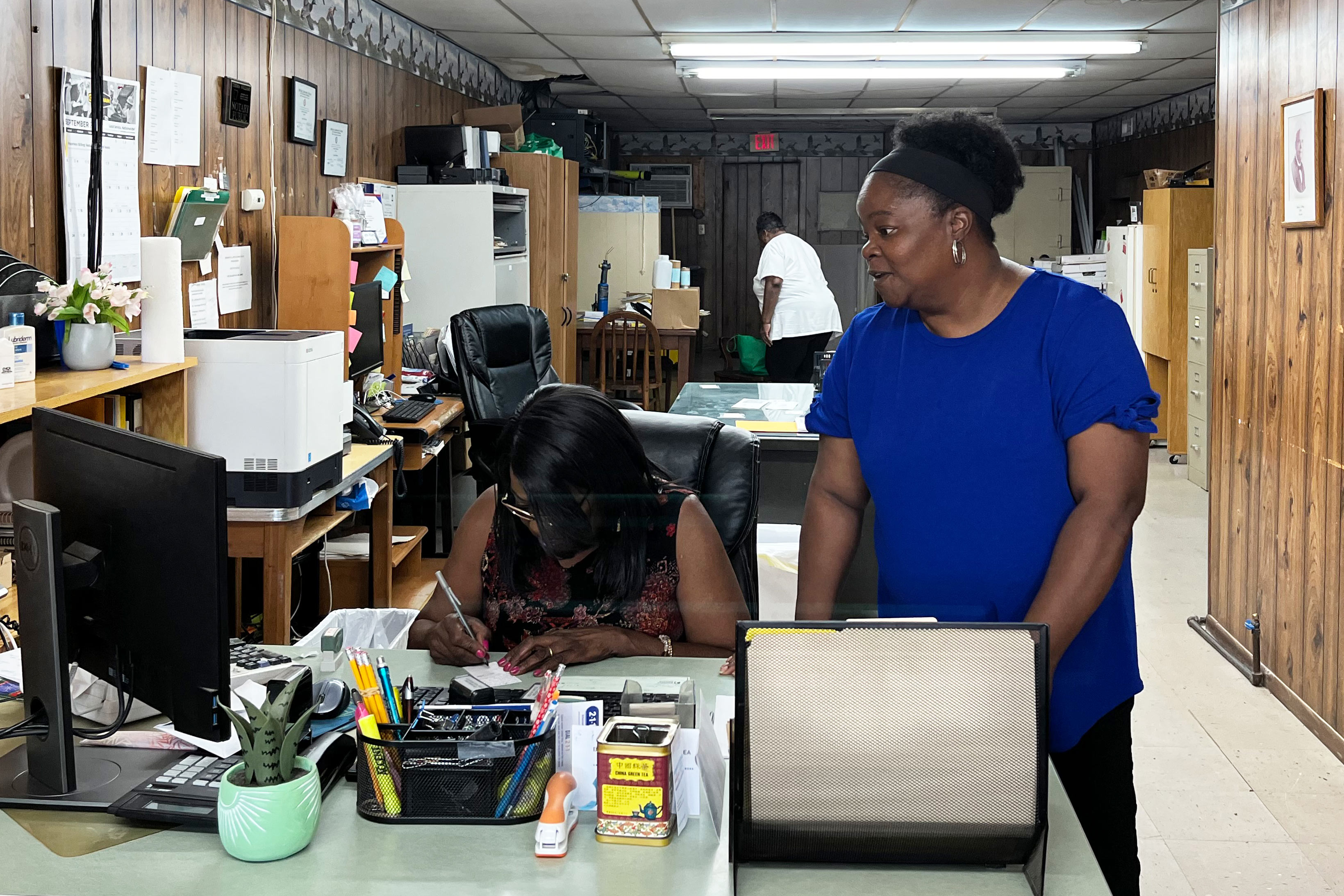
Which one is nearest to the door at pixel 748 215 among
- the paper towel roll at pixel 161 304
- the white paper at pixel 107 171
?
the white paper at pixel 107 171

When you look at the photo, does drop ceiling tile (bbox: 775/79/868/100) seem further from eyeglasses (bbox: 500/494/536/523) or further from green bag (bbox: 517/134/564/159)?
eyeglasses (bbox: 500/494/536/523)

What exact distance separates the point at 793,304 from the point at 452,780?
276 inches

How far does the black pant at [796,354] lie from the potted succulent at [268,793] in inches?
279

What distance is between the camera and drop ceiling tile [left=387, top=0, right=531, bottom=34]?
5.44m

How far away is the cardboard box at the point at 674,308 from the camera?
321 inches

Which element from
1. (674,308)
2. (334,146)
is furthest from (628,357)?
(334,146)

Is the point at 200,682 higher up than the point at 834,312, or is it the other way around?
the point at 834,312

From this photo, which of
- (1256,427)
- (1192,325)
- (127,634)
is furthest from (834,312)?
(127,634)

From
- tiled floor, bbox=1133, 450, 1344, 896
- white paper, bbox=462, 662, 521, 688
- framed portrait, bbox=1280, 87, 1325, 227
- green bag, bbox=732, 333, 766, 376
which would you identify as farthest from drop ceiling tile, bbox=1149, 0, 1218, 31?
white paper, bbox=462, 662, 521, 688

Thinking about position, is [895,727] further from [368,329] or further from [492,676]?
[368,329]

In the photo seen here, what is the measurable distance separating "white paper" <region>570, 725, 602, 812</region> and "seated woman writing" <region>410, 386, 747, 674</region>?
0.50m

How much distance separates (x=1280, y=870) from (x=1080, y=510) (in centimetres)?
146

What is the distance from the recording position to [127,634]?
1448 millimetres

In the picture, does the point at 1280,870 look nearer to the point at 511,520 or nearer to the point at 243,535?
the point at 511,520
